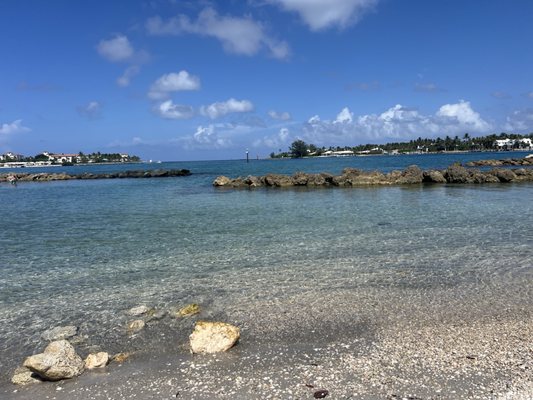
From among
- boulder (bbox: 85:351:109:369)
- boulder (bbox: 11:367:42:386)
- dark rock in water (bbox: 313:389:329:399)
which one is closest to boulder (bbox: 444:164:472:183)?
dark rock in water (bbox: 313:389:329:399)

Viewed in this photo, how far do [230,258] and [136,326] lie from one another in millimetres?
5840

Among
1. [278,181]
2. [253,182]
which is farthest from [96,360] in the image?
[253,182]

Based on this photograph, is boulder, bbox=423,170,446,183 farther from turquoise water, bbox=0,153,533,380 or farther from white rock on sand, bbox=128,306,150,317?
white rock on sand, bbox=128,306,150,317

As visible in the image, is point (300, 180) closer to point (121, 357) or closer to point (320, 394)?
point (121, 357)

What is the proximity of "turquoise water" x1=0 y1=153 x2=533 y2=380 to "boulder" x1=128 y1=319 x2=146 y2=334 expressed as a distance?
0.92 feet

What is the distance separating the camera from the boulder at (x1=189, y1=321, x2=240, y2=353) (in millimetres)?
7265

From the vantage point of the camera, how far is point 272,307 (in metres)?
9.41

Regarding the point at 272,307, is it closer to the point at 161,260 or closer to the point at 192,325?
the point at 192,325

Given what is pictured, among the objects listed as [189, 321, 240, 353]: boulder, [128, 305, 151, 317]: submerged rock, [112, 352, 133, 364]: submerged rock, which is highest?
[189, 321, 240, 353]: boulder

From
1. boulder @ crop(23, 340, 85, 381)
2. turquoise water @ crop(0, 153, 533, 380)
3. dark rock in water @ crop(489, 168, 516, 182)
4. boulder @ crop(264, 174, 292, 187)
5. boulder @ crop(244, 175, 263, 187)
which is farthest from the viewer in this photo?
boulder @ crop(244, 175, 263, 187)

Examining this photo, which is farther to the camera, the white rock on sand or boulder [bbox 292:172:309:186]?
boulder [bbox 292:172:309:186]

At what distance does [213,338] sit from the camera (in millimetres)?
7348

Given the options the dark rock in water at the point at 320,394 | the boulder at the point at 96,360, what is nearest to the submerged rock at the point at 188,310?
the boulder at the point at 96,360

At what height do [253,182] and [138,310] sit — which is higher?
[253,182]
